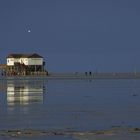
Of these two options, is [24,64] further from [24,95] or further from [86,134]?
[86,134]

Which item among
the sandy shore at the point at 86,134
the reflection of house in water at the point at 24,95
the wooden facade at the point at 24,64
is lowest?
the sandy shore at the point at 86,134

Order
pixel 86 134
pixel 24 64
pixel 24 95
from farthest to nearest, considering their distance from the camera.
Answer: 1. pixel 24 64
2. pixel 24 95
3. pixel 86 134

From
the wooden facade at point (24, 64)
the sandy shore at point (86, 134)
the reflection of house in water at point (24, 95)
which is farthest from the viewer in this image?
the wooden facade at point (24, 64)

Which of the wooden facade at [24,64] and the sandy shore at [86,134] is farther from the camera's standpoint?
the wooden facade at [24,64]

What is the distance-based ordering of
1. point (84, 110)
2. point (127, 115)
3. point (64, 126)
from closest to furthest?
point (64, 126) < point (127, 115) < point (84, 110)

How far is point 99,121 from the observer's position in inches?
757

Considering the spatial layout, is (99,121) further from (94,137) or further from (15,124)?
(94,137)

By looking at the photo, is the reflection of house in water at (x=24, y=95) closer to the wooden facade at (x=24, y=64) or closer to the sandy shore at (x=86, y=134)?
the sandy shore at (x=86, y=134)

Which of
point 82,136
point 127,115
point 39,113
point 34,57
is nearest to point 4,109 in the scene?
point 39,113

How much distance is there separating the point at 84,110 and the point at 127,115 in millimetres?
3516

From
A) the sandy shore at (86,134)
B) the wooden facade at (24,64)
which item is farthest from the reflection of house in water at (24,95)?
the wooden facade at (24,64)

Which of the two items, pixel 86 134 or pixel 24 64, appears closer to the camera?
pixel 86 134

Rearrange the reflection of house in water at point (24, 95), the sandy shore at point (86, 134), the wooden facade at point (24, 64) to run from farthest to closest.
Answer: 1. the wooden facade at point (24, 64)
2. the reflection of house in water at point (24, 95)
3. the sandy shore at point (86, 134)

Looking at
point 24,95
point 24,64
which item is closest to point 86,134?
point 24,95
